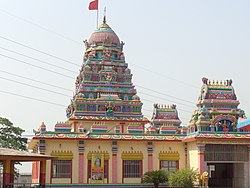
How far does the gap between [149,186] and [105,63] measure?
1464 cm

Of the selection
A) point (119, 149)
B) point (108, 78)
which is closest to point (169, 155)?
point (119, 149)

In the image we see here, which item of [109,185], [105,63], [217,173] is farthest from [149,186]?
[105,63]

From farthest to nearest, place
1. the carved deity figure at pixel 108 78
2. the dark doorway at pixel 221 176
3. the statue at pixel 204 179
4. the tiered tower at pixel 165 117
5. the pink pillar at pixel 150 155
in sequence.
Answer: the tiered tower at pixel 165 117 → the carved deity figure at pixel 108 78 → the dark doorway at pixel 221 176 → the pink pillar at pixel 150 155 → the statue at pixel 204 179

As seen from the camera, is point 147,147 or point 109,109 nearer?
point 147,147

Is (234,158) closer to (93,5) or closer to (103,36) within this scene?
(103,36)

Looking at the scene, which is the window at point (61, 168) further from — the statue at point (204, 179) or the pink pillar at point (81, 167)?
the statue at point (204, 179)

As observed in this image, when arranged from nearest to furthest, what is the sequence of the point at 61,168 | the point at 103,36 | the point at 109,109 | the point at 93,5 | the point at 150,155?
the point at 61,168, the point at 150,155, the point at 109,109, the point at 93,5, the point at 103,36

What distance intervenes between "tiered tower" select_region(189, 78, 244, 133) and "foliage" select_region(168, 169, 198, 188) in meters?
3.73

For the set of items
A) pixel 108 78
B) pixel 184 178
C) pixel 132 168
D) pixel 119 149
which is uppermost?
pixel 108 78

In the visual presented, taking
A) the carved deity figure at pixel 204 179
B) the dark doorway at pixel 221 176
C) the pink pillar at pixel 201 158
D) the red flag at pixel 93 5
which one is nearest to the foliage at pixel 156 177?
the pink pillar at pixel 201 158

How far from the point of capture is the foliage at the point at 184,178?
32.4m

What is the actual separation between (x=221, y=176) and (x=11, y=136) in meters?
23.2

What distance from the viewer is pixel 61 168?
3444 cm

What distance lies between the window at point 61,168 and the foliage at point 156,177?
234 inches
